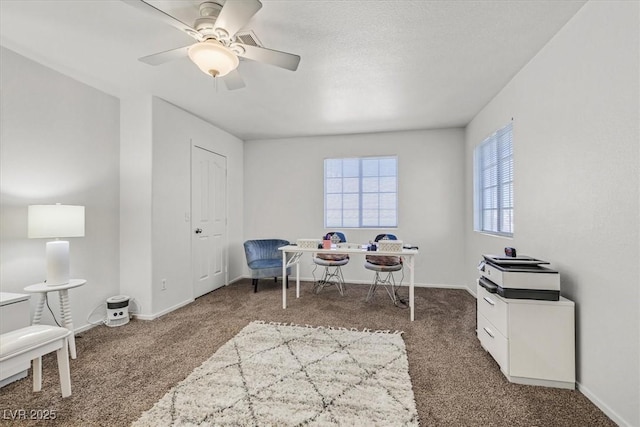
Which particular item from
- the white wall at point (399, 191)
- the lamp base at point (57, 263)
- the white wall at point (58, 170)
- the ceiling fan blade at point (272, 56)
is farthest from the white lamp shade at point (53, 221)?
the white wall at point (399, 191)

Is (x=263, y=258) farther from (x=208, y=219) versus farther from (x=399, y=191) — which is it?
(x=399, y=191)

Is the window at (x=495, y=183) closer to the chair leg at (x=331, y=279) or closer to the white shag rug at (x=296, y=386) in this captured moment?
the white shag rug at (x=296, y=386)

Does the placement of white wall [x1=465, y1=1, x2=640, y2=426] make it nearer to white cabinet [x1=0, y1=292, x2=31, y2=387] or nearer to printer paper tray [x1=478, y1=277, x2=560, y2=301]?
printer paper tray [x1=478, y1=277, x2=560, y2=301]

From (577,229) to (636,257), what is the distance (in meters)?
0.48

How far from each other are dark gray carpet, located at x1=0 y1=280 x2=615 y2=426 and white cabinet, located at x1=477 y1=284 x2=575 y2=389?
0.27 feet

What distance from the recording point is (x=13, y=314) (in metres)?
1.96

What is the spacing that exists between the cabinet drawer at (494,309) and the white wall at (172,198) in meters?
3.50

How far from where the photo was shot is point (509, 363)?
2012 millimetres

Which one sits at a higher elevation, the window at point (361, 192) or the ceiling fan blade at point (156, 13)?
the ceiling fan blade at point (156, 13)

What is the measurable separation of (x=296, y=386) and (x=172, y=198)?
2775 millimetres

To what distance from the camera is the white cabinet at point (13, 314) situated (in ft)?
6.25

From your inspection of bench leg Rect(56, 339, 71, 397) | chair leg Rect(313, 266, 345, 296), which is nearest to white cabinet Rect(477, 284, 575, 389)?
chair leg Rect(313, 266, 345, 296)

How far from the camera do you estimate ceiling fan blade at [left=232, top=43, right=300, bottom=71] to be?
6.26ft

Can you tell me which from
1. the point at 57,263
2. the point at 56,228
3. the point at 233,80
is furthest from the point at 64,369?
the point at 233,80
